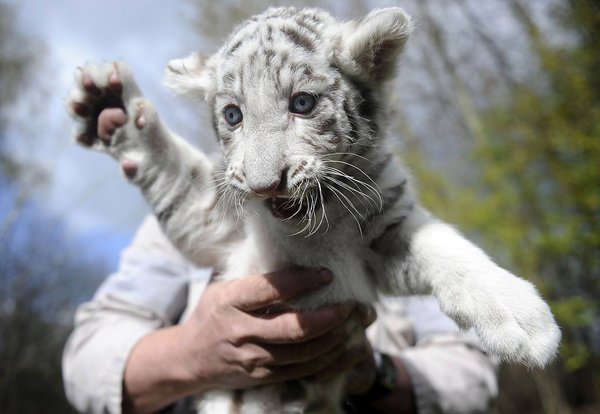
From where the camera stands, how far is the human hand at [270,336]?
1.57 m

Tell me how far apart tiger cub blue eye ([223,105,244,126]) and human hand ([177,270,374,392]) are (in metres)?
0.51

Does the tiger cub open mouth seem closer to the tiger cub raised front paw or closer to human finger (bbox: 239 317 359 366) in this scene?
human finger (bbox: 239 317 359 366)

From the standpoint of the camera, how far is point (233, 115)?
60.2 inches

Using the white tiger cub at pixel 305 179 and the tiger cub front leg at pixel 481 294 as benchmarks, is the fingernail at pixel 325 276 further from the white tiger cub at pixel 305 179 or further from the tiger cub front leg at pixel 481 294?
the tiger cub front leg at pixel 481 294

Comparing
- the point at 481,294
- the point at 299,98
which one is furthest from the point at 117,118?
the point at 481,294

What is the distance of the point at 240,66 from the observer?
1498mm

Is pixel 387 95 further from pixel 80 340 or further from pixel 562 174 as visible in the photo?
pixel 562 174

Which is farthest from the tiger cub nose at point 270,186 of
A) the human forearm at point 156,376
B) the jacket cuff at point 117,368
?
the jacket cuff at point 117,368

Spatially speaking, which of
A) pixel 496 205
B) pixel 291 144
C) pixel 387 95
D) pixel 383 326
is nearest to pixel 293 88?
pixel 291 144

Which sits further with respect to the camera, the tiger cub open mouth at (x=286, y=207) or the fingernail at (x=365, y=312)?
the fingernail at (x=365, y=312)

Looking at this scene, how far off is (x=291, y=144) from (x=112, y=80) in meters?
0.82

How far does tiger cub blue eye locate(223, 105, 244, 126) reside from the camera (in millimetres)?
1510

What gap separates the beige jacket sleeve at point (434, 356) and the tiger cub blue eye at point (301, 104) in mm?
904

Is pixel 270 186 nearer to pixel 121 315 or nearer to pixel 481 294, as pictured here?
pixel 481 294
